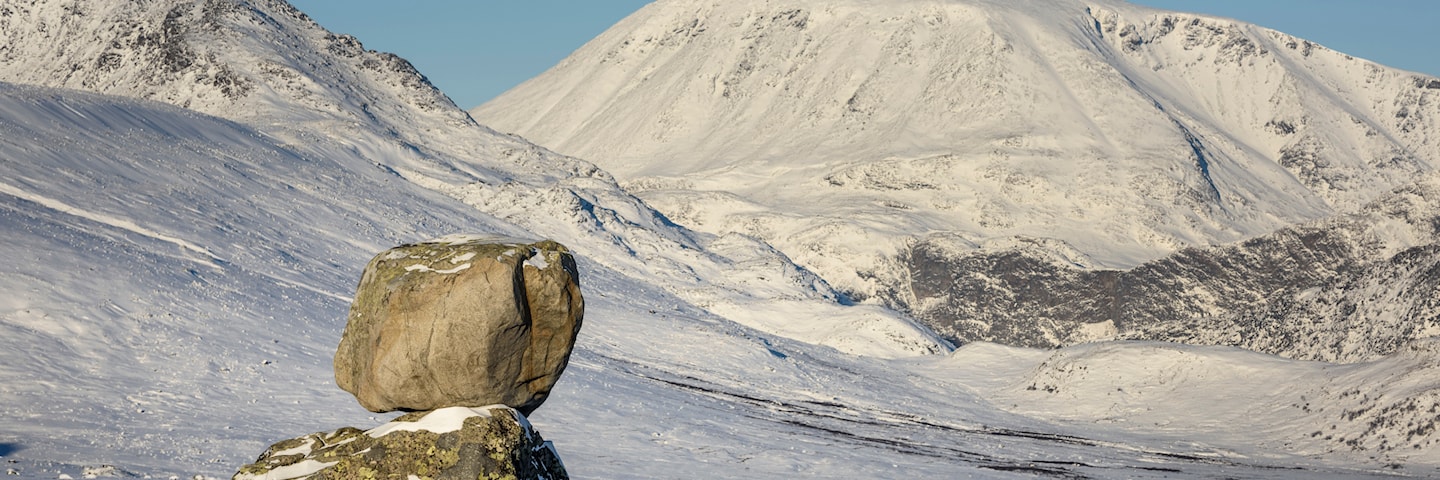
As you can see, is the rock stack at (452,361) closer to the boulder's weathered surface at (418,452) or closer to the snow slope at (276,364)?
the boulder's weathered surface at (418,452)

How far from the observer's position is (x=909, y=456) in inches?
2416

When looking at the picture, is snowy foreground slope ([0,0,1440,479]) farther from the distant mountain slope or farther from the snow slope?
the distant mountain slope

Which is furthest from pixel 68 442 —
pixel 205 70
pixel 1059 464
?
pixel 205 70

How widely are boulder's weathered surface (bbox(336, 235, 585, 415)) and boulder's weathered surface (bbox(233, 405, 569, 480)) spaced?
72cm

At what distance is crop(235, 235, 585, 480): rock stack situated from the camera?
735 inches

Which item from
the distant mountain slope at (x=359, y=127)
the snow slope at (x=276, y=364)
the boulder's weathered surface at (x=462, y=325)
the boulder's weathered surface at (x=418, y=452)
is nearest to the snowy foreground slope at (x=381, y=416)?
the snow slope at (x=276, y=364)

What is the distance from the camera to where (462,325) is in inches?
769

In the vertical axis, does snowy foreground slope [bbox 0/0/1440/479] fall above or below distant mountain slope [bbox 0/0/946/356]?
below

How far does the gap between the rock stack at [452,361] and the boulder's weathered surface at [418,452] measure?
12 millimetres

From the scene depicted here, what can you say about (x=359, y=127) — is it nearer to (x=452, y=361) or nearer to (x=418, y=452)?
(x=452, y=361)

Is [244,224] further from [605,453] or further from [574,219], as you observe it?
[574,219]

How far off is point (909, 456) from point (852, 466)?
7344 mm

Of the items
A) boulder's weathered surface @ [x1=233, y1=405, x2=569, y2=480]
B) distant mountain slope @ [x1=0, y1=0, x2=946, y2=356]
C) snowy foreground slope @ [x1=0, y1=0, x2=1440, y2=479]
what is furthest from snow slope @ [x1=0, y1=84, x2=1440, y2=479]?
distant mountain slope @ [x1=0, y1=0, x2=946, y2=356]

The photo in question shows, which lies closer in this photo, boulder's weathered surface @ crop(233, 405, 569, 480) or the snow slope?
boulder's weathered surface @ crop(233, 405, 569, 480)
